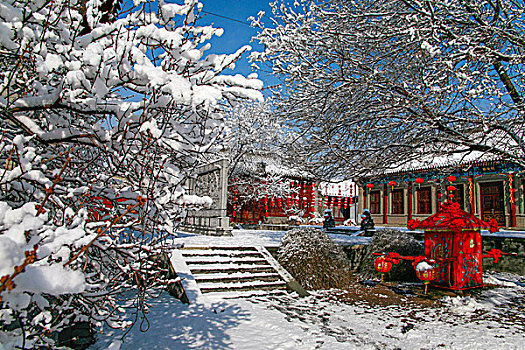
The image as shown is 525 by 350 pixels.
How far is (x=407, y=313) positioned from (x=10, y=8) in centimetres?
700

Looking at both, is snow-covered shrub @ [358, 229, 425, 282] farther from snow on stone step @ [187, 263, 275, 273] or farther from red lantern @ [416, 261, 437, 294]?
snow on stone step @ [187, 263, 275, 273]

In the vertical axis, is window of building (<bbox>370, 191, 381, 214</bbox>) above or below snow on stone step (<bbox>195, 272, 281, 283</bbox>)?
above

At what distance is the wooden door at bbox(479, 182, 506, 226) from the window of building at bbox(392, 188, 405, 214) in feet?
18.0

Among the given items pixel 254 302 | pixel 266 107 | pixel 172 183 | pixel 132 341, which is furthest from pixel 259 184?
pixel 172 183

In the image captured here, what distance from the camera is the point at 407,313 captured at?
623 cm

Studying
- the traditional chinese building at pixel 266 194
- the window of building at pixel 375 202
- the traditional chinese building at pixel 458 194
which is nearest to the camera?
the traditional chinese building at pixel 458 194

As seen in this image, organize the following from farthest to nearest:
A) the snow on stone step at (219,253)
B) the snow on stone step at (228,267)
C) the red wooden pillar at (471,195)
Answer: the red wooden pillar at (471,195) → the snow on stone step at (219,253) → the snow on stone step at (228,267)

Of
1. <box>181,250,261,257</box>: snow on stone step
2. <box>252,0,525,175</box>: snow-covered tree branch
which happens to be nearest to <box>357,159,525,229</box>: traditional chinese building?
<box>252,0,525,175</box>: snow-covered tree branch

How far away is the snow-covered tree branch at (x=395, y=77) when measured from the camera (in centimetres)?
641

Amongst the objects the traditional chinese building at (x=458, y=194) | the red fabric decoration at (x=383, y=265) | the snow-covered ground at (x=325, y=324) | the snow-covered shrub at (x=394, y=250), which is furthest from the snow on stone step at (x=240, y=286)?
the traditional chinese building at (x=458, y=194)

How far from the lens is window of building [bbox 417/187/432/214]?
24.0 m

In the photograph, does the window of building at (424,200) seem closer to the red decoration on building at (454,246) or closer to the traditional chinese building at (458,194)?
the traditional chinese building at (458,194)

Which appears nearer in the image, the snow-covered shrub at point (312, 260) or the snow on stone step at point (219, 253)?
the snow on stone step at point (219, 253)

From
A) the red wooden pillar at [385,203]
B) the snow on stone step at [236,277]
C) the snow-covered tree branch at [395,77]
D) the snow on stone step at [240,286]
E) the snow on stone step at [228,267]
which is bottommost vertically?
the snow on stone step at [240,286]
